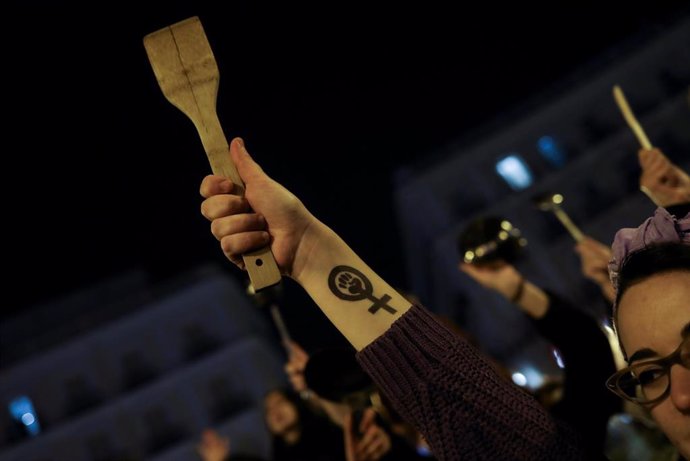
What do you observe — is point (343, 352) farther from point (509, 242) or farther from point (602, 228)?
point (602, 228)

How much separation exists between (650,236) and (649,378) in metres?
0.39

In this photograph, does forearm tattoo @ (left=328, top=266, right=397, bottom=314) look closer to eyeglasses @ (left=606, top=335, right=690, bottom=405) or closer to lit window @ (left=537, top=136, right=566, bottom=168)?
eyeglasses @ (left=606, top=335, right=690, bottom=405)

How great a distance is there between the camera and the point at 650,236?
1.70m

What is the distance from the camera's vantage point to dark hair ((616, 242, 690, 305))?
1.64 metres


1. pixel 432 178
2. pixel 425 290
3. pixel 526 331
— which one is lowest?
pixel 526 331

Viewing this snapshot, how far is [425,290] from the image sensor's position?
3650 centimetres

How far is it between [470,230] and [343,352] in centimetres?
150

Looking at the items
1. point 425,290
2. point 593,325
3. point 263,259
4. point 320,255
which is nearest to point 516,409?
point 320,255

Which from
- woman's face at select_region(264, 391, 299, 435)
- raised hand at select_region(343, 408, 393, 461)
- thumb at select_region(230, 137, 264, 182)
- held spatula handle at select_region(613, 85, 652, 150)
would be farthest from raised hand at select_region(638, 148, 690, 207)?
woman's face at select_region(264, 391, 299, 435)

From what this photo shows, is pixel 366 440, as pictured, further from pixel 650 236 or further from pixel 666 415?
pixel 650 236

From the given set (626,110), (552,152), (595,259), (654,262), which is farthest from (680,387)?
(552,152)

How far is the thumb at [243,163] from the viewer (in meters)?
1.67

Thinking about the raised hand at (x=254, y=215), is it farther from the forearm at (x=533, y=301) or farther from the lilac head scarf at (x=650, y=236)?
the forearm at (x=533, y=301)

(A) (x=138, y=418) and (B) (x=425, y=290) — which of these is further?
(B) (x=425, y=290)
